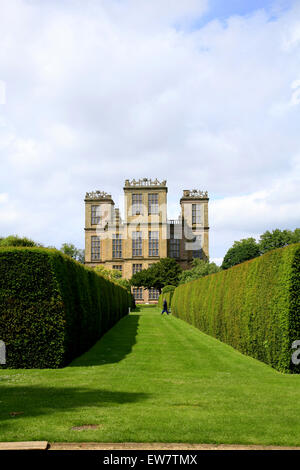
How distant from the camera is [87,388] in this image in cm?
646

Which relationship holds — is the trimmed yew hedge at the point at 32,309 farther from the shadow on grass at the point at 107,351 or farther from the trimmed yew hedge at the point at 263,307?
the trimmed yew hedge at the point at 263,307

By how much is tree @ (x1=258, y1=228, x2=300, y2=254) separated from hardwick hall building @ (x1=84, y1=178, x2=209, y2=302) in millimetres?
8499

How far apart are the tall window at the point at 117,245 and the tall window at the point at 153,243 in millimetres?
4936

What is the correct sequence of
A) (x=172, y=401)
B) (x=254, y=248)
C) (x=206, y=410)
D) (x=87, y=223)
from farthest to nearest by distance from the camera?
(x=87, y=223)
(x=254, y=248)
(x=172, y=401)
(x=206, y=410)

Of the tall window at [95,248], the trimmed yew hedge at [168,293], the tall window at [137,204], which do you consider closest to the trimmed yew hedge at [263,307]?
the trimmed yew hedge at [168,293]

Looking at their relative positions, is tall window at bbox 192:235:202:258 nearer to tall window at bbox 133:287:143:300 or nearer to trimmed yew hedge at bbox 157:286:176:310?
tall window at bbox 133:287:143:300

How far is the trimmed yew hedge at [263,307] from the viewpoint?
8.34 m

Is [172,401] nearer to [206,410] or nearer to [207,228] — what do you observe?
[206,410]

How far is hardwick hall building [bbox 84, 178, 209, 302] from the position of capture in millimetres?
61562

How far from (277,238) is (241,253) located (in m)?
5.39

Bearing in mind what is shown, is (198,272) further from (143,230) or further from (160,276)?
(143,230)

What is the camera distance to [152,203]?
2443 inches

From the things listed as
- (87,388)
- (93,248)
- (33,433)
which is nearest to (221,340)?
(87,388)

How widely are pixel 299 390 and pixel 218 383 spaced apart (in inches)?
49.9
